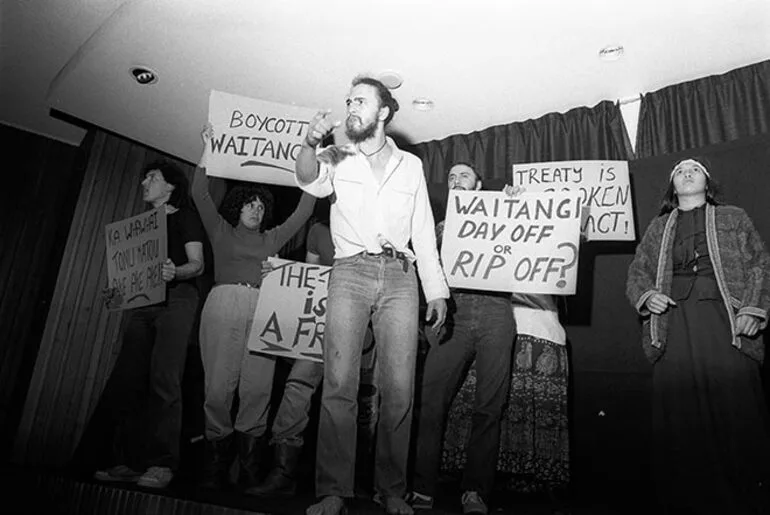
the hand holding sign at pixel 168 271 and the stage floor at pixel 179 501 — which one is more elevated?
the hand holding sign at pixel 168 271

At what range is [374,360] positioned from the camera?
3.00 meters

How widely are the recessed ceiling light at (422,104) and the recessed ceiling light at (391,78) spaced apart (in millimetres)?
198

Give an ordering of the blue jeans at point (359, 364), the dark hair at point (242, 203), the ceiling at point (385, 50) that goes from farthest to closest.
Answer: the dark hair at point (242, 203), the ceiling at point (385, 50), the blue jeans at point (359, 364)

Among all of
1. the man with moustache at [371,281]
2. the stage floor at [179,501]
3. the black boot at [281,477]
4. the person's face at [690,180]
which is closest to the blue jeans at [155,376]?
the stage floor at [179,501]

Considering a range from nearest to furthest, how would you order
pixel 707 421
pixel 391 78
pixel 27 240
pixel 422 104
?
pixel 707 421 → pixel 391 78 → pixel 422 104 → pixel 27 240

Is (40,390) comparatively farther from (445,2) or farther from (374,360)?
(445,2)

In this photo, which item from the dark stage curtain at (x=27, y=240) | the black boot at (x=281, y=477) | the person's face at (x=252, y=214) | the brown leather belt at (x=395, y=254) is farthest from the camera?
the dark stage curtain at (x=27, y=240)

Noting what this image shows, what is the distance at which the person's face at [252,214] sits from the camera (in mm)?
2938

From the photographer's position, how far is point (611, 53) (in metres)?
3.04

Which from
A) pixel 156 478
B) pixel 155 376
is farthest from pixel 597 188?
pixel 156 478

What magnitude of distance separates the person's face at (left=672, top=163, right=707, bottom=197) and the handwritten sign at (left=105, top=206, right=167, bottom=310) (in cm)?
238

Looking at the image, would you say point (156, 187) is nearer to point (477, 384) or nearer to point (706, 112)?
point (477, 384)

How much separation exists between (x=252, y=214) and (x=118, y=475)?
4.39ft

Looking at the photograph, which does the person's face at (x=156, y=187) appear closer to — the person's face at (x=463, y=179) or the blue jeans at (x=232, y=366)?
the blue jeans at (x=232, y=366)
